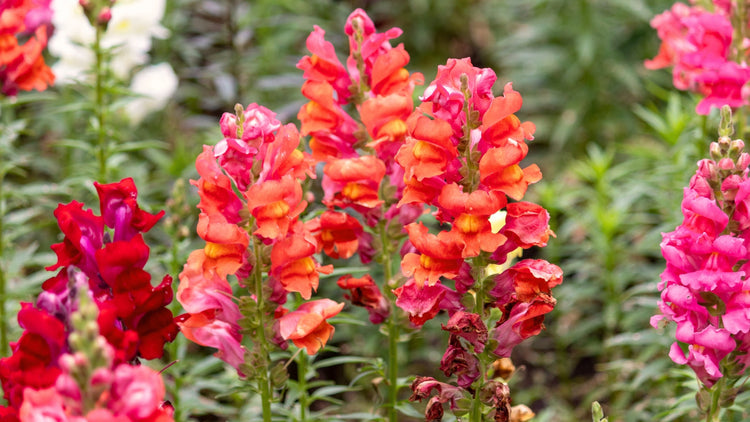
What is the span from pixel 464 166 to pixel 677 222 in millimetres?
1478

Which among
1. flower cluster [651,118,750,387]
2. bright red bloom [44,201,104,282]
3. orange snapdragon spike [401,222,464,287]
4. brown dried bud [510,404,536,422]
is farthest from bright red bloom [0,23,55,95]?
flower cluster [651,118,750,387]

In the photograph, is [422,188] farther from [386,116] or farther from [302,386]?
[302,386]

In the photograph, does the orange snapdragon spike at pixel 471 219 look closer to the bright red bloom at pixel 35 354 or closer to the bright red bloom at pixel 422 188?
the bright red bloom at pixel 422 188

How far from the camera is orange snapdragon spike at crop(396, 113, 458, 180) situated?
1655 millimetres

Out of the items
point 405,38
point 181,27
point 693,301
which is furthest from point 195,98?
point 693,301

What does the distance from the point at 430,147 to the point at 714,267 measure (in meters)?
0.64

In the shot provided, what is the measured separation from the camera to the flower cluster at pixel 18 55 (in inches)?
95.3

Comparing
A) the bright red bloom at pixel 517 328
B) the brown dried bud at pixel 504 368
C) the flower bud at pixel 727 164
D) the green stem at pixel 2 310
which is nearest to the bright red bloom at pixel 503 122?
the bright red bloom at pixel 517 328

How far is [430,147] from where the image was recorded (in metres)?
1.68

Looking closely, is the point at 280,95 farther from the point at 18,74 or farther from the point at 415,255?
the point at 415,255

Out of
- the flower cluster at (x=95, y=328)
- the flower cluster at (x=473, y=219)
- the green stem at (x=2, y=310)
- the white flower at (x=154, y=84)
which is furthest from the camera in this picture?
the white flower at (x=154, y=84)

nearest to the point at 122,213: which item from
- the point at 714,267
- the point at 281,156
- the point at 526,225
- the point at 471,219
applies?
the point at 281,156

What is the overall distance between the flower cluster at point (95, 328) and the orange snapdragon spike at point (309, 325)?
23 centimetres

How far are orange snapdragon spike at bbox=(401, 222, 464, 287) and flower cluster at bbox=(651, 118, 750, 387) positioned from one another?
1.53 ft
